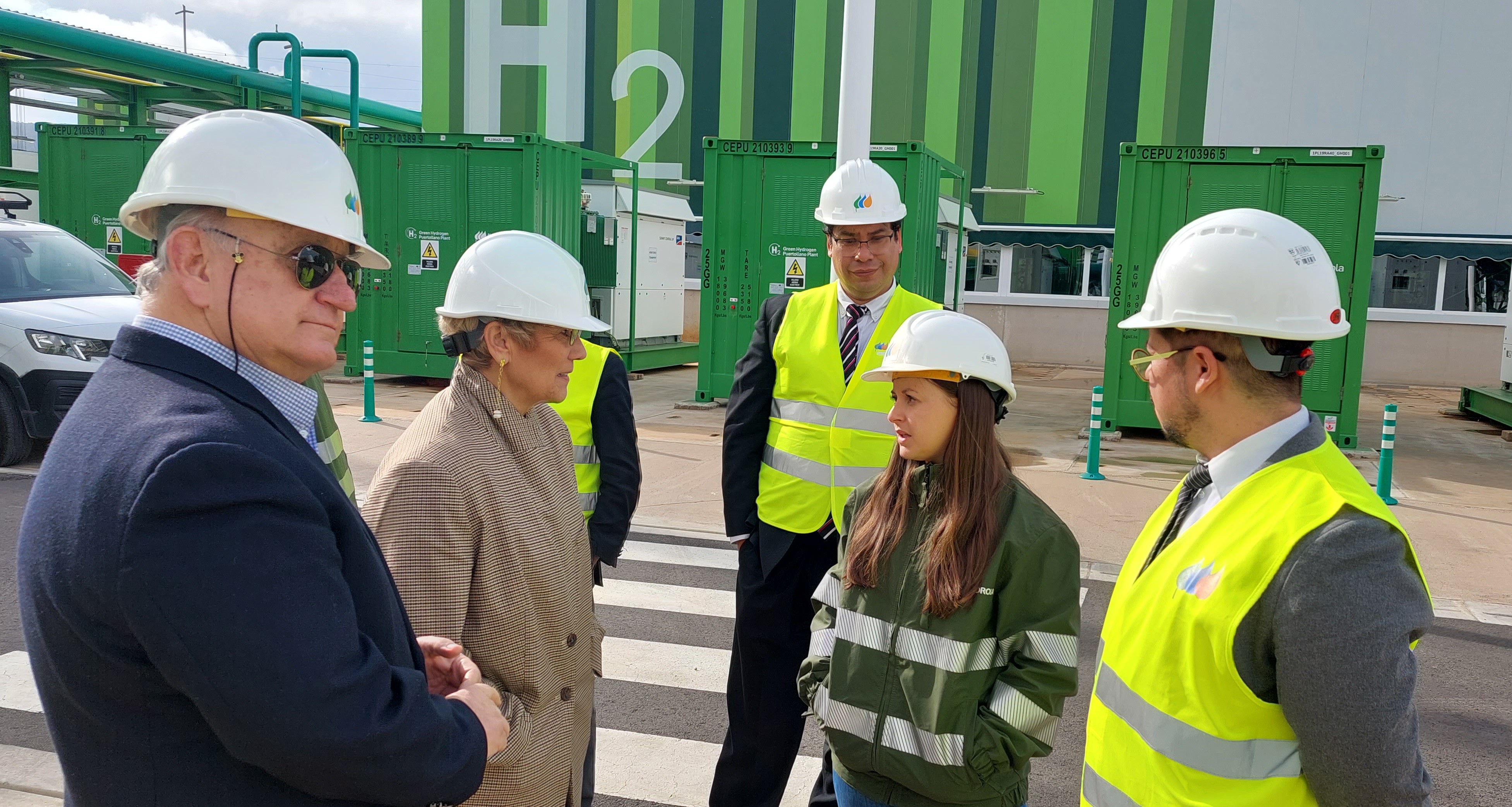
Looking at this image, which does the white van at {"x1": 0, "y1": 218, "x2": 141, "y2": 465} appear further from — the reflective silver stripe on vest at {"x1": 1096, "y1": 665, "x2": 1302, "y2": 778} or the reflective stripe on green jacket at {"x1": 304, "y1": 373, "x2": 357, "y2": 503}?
the reflective silver stripe on vest at {"x1": 1096, "y1": 665, "x2": 1302, "y2": 778}

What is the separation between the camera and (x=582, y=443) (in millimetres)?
4016

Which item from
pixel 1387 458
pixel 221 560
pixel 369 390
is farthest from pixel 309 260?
pixel 369 390

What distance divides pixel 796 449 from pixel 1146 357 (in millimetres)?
1838

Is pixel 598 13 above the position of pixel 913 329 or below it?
above

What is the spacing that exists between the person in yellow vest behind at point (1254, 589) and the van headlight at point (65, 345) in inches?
356

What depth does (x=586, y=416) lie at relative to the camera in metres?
3.98

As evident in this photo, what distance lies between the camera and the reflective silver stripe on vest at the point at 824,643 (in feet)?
8.60

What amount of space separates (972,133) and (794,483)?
64.8 ft

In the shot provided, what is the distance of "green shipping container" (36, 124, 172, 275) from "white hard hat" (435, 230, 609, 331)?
616 inches

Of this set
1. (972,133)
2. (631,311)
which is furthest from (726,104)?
(631,311)

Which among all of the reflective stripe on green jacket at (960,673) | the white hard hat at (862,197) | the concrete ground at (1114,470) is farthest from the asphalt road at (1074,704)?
the white hard hat at (862,197)

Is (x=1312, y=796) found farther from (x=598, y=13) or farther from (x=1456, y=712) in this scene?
(x=598, y=13)

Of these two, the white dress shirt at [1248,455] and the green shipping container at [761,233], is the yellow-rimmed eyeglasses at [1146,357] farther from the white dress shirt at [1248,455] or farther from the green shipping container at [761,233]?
the green shipping container at [761,233]

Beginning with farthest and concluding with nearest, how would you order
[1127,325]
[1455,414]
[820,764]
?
1. [1455,414]
2. [820,764]
3. [1127,325]
